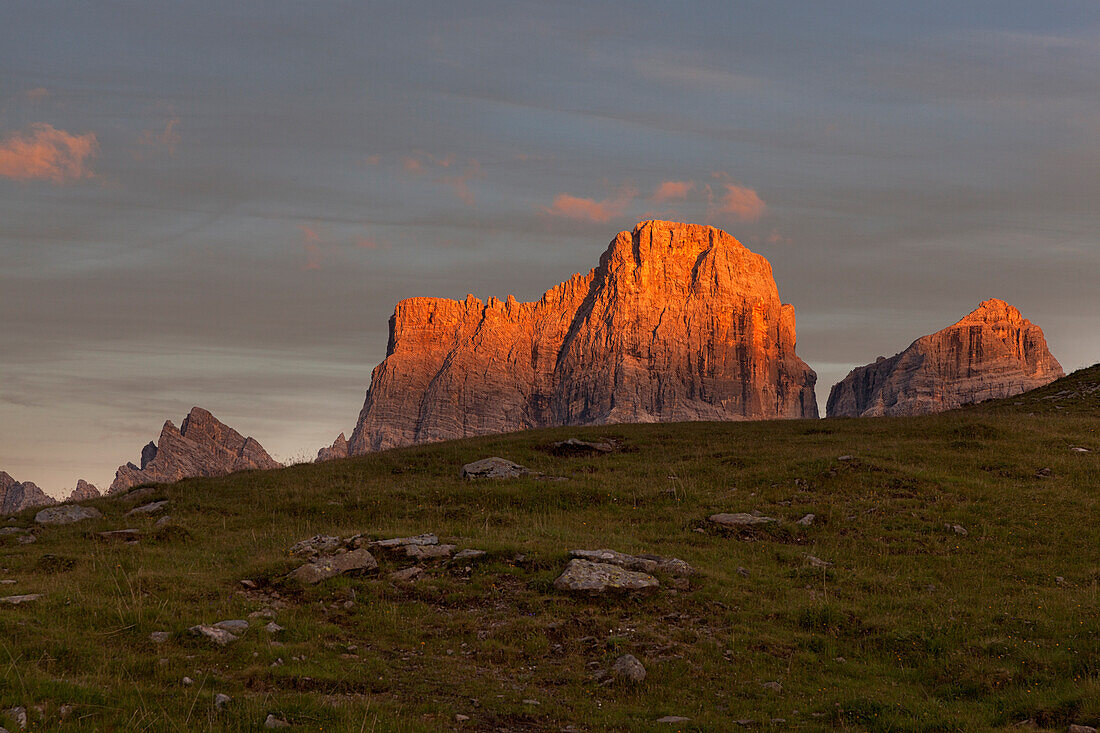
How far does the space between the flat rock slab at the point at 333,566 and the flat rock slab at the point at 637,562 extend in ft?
17.9

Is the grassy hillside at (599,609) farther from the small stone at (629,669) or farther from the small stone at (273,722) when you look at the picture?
the small stone at (629,669)

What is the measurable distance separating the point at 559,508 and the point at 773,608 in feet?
39.9

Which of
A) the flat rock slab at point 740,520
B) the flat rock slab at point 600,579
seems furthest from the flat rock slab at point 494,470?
the flat rock slab at point 600,579

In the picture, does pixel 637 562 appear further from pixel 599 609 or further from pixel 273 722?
pixel 273 722

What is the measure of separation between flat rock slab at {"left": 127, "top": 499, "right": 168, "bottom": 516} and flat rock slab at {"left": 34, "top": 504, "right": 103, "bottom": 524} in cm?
122

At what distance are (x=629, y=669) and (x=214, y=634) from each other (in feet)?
26.9

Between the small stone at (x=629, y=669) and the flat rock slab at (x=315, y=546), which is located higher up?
the flat rock slab at (x=315, y=546)

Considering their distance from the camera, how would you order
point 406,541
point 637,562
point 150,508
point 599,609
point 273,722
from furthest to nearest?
point 150,508
point 406,541
point 637,562
point 599,609
point 273,722

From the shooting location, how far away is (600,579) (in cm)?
2030

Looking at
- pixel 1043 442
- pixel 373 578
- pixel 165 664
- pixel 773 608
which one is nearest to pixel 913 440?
pixel 1043 442

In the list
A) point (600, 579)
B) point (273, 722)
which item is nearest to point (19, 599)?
point (273, 722)

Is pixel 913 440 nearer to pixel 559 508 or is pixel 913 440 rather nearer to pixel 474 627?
pixel 559 508

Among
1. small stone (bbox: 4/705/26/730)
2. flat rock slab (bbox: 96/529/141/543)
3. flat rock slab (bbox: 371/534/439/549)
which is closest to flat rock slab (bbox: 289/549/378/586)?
flat rock slab (bbox: 371/534/439/549)

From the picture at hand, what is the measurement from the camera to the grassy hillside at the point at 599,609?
14.3 meters
